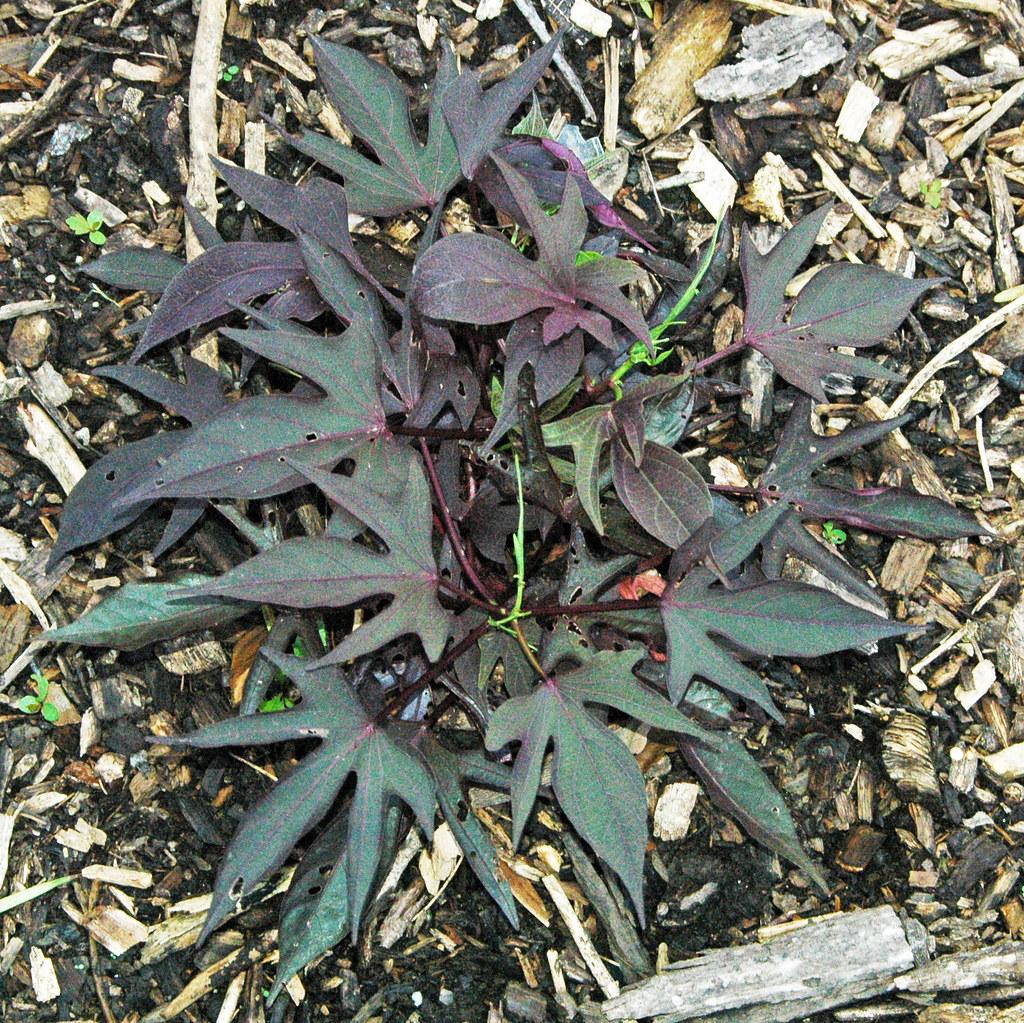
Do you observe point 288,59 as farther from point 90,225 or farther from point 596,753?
point 596,753

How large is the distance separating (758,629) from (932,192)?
130cm

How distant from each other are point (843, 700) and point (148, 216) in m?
1.75

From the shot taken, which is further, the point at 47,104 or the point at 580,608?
the point at 47,104

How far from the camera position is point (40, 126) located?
94.6 inches

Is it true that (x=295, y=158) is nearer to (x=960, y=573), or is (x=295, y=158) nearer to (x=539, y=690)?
(x=539, y=690)

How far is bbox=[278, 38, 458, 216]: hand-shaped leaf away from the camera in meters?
2.04

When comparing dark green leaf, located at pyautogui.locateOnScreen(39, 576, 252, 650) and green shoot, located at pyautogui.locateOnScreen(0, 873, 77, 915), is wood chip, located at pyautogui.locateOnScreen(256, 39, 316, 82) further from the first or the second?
green shoot, located at pyautogui.locateOnScreen(0, 873, 77, 915)

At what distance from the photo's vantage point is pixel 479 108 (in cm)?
197

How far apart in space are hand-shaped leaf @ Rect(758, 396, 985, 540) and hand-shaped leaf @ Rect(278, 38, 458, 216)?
0.81 m

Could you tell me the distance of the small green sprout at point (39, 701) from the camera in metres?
2.10

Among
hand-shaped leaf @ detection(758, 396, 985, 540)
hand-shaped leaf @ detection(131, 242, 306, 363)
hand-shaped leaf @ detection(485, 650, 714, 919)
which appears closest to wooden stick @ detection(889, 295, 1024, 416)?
hand-shaped leaf @ detection(758, 396, 985, 540)

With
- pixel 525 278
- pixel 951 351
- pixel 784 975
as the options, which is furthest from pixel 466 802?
pixel 951 351

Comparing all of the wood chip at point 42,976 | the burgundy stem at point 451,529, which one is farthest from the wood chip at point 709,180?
the wood chip at point 42,976

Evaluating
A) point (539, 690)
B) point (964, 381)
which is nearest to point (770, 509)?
point (539, 690)
